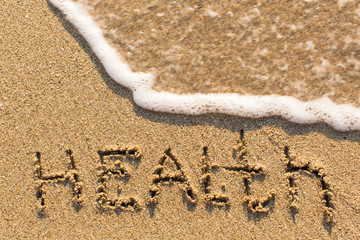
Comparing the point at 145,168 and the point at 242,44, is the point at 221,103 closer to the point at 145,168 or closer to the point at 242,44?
the point at 242,44

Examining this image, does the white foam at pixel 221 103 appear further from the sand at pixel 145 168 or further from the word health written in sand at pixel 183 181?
the word health written in sand at pixel 183 181

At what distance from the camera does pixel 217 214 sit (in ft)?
6.34

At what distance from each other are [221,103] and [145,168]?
684 mm

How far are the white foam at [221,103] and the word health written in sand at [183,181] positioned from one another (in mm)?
240

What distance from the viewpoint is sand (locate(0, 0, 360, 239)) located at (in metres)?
1.93

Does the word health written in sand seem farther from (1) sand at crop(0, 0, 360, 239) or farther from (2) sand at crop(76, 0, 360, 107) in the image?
(2) sand at crop(76, 0, 360, 107)

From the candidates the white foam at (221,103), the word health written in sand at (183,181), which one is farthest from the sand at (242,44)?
the word health written in sand at (183,181)

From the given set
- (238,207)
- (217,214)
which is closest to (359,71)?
(238,207)

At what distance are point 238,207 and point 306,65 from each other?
111 cm

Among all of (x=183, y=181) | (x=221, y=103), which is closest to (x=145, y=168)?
(x=183, y=181)

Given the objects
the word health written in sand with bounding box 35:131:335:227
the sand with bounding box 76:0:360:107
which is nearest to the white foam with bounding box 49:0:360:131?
the sand with bounding box 76:0:360:107

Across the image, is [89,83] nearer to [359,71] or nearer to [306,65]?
[306,65]

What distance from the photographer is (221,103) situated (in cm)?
207

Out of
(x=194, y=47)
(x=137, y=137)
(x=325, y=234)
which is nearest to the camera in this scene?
(x=325, y=234)
